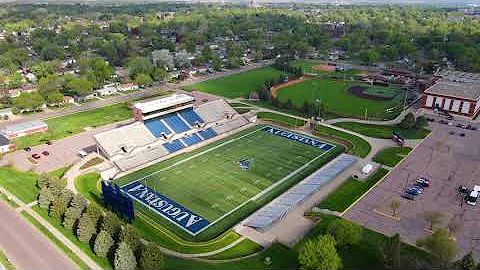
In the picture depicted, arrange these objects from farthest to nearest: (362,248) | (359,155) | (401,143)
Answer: (401,143)
(359,155)
(362,248)

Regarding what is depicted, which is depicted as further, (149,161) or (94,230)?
(149,161)

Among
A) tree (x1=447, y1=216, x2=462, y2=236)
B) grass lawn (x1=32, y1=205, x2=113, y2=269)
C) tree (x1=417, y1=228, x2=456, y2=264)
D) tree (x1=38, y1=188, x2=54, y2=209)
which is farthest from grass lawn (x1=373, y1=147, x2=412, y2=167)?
tree (x1=38, y1=188, x2=54, y2=209)

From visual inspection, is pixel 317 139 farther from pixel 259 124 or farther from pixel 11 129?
pixel 11 129

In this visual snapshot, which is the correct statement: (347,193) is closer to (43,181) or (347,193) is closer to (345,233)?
(345,233)

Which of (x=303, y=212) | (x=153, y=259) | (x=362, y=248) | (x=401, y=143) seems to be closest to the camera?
(x=153, y=259)

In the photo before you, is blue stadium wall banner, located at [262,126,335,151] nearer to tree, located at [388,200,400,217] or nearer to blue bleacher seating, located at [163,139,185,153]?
blue bleacher seating, located at [163,139,185,153]

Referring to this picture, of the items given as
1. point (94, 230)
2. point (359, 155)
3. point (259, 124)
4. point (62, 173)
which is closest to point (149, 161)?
point (62, 173)

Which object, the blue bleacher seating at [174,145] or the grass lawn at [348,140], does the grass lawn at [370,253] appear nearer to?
the grass lawn at [348,140]
